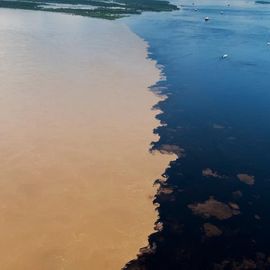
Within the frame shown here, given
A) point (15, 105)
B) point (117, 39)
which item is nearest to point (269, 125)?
point (15, 105)

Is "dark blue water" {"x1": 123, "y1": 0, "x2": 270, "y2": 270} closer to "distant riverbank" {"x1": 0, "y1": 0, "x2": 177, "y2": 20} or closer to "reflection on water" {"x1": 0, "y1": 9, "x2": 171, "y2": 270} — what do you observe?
"reflection on water" {"x1": 0, "y1": 9, "x2": 171, "y2": 270}

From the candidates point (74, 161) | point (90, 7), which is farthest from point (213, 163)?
point (90, 7)

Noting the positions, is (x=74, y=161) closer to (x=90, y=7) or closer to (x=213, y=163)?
(x=213, y=163)

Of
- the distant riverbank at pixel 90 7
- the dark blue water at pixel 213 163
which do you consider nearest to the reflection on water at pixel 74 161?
the dark blue water at pixel 213 163

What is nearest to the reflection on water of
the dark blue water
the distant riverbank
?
the dark blue water

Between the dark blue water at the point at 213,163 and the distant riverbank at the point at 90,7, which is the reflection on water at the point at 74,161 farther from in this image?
the distant riverbank at the point at 90,7

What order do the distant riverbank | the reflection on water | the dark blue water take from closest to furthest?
the reflection on water
the dark blue water
the distant riverbank

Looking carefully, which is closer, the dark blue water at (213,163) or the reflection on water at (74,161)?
the reflection on water at (74,161)
